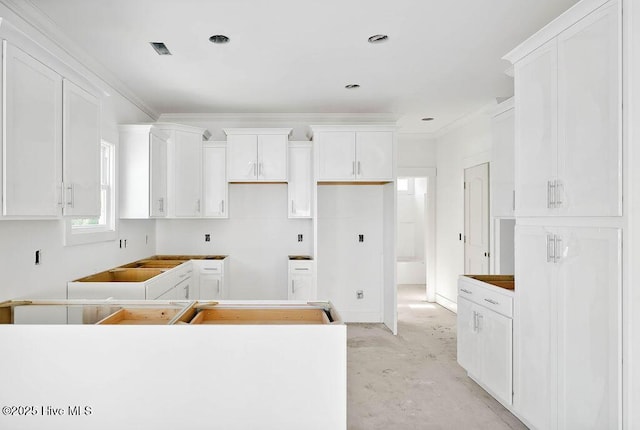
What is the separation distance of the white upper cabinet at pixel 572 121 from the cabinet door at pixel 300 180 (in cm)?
270

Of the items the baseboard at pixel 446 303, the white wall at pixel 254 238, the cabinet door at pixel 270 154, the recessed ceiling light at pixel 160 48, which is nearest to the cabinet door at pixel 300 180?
the cabinet door at pixel 270 154

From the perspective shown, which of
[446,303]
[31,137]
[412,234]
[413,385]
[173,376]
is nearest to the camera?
[173,376]

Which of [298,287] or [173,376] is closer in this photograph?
[173,376]

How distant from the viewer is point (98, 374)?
1873 millimetres

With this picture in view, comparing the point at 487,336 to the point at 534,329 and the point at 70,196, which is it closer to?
the point at 534,329

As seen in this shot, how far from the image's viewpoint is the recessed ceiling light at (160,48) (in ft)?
10.3

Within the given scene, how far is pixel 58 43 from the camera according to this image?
9.95 feet

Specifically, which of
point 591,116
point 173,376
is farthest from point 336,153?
point 173,376

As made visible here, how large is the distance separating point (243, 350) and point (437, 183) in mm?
5198

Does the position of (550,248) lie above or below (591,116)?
below

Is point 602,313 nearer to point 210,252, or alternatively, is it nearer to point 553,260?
point 553,260

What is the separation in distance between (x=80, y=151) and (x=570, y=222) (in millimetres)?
3014

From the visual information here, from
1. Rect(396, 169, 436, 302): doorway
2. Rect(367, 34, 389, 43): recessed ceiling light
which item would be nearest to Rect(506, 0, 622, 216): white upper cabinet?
Rect(367, 34, 389, 43): recessed ceiling light

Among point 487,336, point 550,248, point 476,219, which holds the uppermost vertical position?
point 476,219
